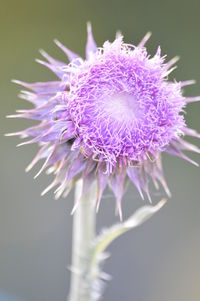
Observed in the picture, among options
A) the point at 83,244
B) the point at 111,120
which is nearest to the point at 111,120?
the point at 111,120

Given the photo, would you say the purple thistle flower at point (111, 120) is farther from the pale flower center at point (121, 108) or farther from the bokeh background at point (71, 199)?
the bokeh background at point (71, 199)

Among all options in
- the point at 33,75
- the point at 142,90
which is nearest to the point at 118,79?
the point at 142,90

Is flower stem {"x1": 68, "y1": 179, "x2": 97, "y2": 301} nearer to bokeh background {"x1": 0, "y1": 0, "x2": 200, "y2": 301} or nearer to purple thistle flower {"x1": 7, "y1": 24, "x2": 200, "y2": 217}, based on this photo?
purple thistle flower {"x1": 7, "y1": 24, "x2": 200, "y2": 217}

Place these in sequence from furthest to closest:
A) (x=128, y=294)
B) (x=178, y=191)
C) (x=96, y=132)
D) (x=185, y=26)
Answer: (x=185, y=26) → (x=178, y=191) → (x=128, y=294) → (x=96, y=132)

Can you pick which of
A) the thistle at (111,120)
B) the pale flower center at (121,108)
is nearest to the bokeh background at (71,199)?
the thistle at (111,120)

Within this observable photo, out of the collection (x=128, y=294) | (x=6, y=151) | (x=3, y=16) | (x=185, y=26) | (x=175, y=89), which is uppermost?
(x=3, y=16)

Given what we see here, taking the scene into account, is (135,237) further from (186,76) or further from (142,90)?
(142,90)

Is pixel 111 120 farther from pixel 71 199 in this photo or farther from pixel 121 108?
pixel 71 199
